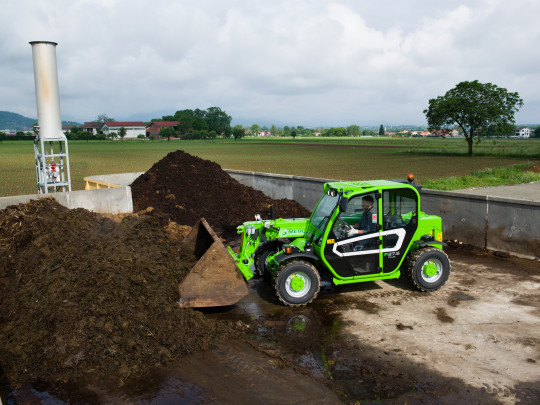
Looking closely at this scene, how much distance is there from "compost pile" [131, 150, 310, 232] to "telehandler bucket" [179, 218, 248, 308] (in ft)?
22.7

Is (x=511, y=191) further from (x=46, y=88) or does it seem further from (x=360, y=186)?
(x=46, y=88)

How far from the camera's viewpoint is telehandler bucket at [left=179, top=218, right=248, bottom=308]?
274 inches

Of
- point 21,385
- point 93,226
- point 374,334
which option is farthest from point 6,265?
point 374,334

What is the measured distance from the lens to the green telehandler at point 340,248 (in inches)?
280

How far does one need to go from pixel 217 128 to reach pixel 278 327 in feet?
503

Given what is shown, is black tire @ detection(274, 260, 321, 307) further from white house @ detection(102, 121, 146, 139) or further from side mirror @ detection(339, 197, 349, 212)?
white house @ detection(102, 121, 146, 139)

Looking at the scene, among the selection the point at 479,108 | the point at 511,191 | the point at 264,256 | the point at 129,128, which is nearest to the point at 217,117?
the point at 129,128

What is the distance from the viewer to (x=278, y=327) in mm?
7000

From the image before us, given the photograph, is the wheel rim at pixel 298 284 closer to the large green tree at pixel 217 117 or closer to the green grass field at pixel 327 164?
the green grass field at pixel 327 164

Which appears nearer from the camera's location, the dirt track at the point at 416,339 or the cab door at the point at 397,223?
the dirt track at the point at 416,339

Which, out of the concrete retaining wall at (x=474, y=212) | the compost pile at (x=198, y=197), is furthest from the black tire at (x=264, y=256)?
the concrete retaining wall at (x=474, y=212)

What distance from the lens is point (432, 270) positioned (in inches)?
325

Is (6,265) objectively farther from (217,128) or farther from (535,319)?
(217,128)

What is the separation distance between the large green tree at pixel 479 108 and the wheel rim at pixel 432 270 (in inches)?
1658
